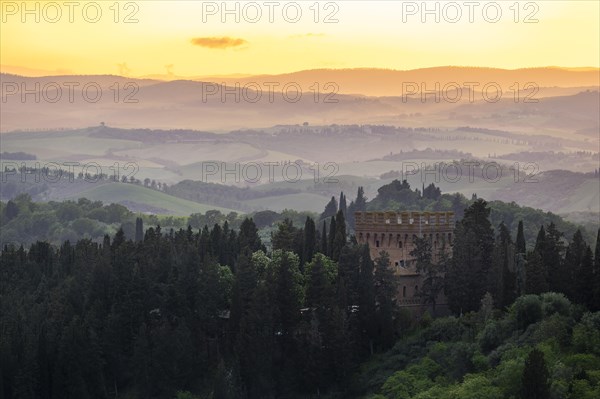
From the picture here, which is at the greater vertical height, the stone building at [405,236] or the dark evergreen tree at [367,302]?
the stone building at [405,236]

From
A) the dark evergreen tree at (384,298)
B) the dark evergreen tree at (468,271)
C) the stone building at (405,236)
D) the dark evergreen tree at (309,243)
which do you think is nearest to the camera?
the dark evergreen tree at (384,298)

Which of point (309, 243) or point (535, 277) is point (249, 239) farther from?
point (535, 277)

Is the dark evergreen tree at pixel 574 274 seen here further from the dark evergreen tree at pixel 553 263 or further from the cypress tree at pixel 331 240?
the cypress tree at pixel 331 240

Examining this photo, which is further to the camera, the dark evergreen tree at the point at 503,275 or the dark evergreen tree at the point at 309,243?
the dark evergreen tree at the point at 309,243

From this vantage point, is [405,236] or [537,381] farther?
[405,236]

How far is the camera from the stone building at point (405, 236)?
115 metres

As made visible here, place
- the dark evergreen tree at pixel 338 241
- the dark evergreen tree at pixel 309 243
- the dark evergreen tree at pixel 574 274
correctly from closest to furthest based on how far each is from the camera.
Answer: the dark evergreen tree at pixel 574 274 → the dark evergreen tree at pixel 338 241 → the dark evergreen tree at pixel 309 243

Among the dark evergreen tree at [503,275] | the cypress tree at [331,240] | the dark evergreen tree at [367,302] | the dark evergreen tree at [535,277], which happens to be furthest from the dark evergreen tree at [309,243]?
the dark evergreen tree at [535,277]

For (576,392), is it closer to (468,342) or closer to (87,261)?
(468,342)

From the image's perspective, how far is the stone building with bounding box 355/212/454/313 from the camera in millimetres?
114812

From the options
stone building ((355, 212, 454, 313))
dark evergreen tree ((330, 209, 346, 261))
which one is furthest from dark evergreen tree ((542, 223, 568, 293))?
dark evergreen tree ((330, 209, 346, 261))

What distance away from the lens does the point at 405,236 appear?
117m

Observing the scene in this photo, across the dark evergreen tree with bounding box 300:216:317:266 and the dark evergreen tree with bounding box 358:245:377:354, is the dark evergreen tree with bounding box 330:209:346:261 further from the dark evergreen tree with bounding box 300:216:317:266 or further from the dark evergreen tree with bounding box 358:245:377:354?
the dark evergreen tree with bounding box 358:245:377:354

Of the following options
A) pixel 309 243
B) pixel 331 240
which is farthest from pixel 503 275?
pixel 309 243
